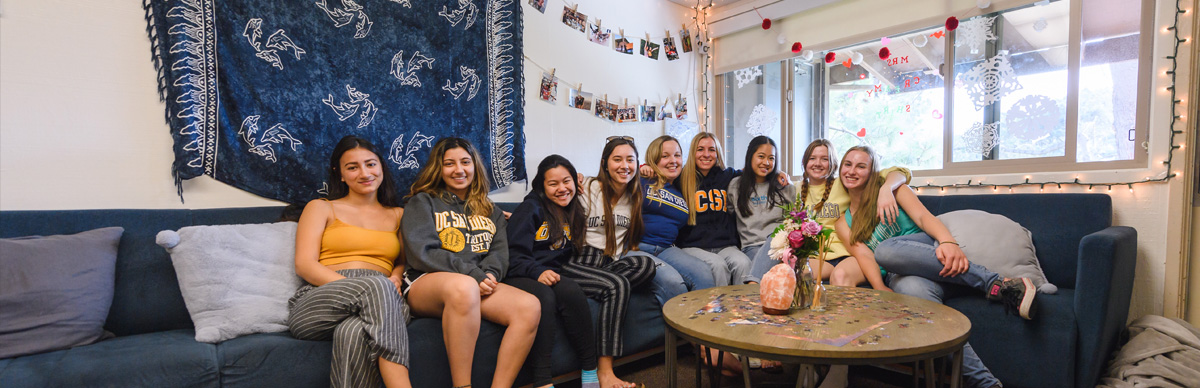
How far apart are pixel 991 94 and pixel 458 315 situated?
2.77 metres

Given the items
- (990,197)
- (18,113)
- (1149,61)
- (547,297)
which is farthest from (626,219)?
(1149,61)

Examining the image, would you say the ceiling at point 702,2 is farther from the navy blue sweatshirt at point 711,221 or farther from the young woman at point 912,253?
the young woman at point 912,253

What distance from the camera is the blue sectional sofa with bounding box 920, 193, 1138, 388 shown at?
178 cm

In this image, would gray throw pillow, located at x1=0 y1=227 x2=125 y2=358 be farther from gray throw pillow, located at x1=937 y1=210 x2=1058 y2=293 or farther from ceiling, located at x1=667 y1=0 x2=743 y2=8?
ceiling, located at x1=667 y1=0 x2=743 y2=8

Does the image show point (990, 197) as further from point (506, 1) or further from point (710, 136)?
point (506, 1)

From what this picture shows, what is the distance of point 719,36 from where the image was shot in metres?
3.91

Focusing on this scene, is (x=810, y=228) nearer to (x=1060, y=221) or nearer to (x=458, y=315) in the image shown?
(x=458, y=315)

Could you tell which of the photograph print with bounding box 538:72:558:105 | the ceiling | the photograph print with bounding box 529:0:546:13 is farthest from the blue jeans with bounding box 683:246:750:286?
the ceiling

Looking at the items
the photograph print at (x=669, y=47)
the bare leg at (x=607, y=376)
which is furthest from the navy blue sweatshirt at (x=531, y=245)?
the photograph print at (x=669, y=47)

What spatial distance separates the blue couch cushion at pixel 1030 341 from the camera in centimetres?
181

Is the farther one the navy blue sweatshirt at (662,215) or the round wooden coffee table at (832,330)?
the navy blue sweatshirt at (662,215)

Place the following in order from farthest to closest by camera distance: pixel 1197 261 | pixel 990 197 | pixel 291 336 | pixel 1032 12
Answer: pixel 1032 12
pixel 990 197
pixel 1197 261
pixel 291 336

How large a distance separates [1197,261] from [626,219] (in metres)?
2.34

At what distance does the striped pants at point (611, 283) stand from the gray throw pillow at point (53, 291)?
1.45 metres
